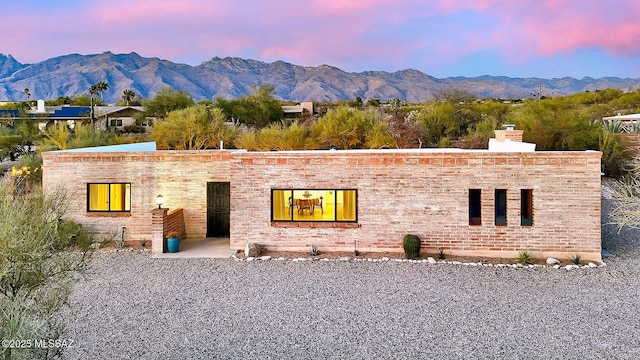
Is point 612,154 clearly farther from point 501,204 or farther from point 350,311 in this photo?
point 350,311

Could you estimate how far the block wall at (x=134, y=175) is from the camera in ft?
46.8

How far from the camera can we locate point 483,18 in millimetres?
38000

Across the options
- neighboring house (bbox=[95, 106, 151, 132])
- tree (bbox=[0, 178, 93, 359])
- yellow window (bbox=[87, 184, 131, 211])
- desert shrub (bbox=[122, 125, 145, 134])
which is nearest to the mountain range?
neighboring house (bbox=[95, 106, 151, 132])

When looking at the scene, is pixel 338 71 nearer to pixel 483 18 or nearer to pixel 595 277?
pixel 483 18

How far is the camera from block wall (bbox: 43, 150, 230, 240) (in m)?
14.3

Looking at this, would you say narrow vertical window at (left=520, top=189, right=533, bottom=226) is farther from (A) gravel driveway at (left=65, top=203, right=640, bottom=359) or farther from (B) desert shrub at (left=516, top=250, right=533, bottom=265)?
(A) gravel driveway at (left=65, top=203, right=640, bottom=359)

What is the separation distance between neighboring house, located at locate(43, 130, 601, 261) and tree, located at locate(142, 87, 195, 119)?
128 feet

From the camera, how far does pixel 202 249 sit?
1334cm

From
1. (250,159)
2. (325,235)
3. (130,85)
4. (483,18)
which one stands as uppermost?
(130,85)

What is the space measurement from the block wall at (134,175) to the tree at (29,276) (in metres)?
8.63

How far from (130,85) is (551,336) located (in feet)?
639

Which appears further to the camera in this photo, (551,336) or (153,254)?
(153,254)

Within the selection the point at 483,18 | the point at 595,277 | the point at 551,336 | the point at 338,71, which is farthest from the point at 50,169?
the point at 338,71

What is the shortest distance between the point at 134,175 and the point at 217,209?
2.66 metres
